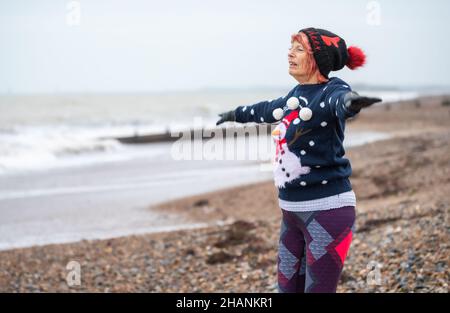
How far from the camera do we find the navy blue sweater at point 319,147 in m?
3.47

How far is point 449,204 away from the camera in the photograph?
26.5 feet

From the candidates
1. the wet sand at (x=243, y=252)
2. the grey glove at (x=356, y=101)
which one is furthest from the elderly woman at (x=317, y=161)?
the wet sand at (x=243, y=252)

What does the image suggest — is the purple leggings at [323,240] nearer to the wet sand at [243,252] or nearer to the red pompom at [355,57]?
the red pompom at [355,57]

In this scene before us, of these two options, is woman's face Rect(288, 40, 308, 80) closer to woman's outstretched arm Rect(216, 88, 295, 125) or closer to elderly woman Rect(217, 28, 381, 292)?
elderly woman Rect(217, 28, 381, 292)

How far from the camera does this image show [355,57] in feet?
12.0

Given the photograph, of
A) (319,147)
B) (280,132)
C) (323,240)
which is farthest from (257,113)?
(323,240)

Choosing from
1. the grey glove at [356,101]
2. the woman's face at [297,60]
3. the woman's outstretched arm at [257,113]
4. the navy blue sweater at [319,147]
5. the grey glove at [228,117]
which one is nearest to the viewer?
the grey glove at [356,101]

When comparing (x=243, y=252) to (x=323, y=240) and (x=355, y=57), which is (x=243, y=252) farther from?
(x=355, y=57)

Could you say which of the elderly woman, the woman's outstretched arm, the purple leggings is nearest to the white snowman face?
the elderly woman

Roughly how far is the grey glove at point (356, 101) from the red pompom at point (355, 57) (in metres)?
0.55

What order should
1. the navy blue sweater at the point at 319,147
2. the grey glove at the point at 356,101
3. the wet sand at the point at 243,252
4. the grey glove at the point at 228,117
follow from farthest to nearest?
the wet sand at the point at 243,252, the grey glove at the point at 228,117, the navy blue sweater at the point at 319,147, the grey glove at the point at 356,101
